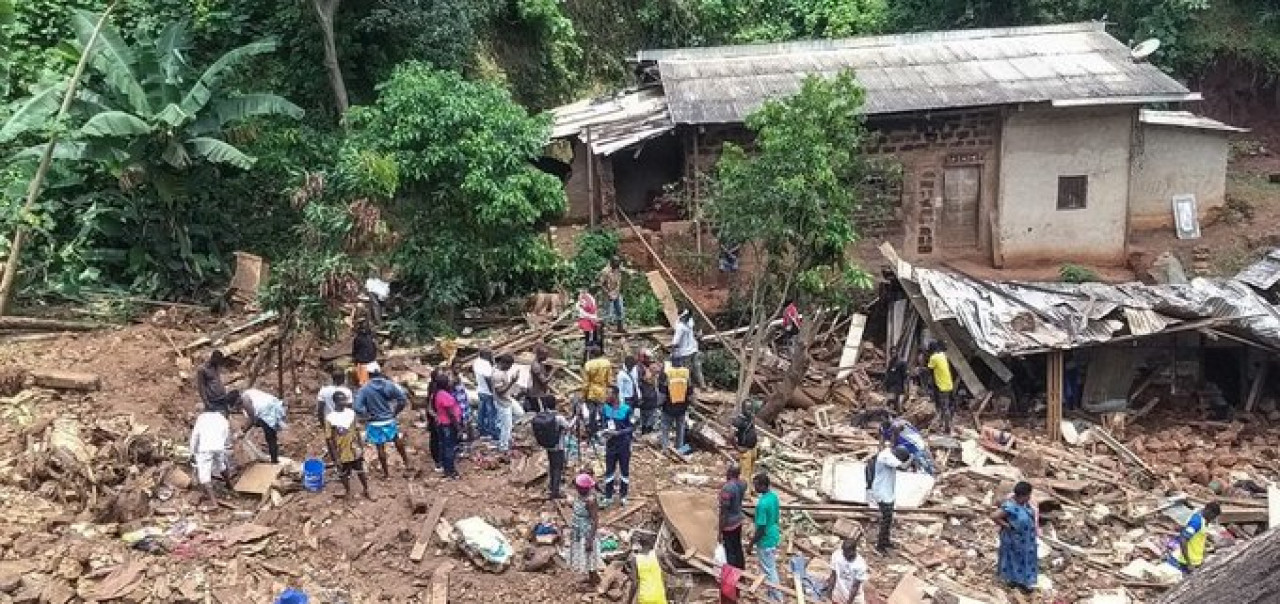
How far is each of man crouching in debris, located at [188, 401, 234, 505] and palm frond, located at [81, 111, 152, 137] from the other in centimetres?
496

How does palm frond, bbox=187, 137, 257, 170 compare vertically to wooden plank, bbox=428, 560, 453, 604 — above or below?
above

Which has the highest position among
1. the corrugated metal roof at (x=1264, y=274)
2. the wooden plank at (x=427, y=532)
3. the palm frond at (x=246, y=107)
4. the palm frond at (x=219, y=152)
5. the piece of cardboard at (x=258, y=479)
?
the palm frond at (x=246, y=107)

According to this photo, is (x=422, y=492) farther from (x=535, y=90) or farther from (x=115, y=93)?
(x=535, y=90)

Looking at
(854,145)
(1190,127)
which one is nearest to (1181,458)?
(854,145)

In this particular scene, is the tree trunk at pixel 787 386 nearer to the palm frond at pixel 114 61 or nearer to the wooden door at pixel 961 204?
the wooden door at pixel 961 204

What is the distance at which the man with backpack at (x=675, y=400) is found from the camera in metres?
13.3

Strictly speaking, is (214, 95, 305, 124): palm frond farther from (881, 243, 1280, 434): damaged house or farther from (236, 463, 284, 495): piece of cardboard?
(881, 243, 1280, 434): damaged house

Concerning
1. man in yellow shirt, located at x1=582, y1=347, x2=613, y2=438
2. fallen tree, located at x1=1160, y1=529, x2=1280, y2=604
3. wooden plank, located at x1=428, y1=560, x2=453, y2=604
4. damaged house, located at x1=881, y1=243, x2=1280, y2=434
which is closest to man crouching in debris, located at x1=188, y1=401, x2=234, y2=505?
wooden plank, located at x1=428, y1=560, x2=453, y2=604

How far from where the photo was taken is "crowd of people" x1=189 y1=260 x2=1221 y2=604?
34.9 ft

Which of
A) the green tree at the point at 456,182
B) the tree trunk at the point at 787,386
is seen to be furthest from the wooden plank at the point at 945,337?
the green tree at the point at 456,182

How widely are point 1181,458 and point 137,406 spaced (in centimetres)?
1361

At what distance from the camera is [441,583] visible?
420 inches

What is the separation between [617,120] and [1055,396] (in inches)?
356

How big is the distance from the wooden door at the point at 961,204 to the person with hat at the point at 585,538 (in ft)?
40.4
